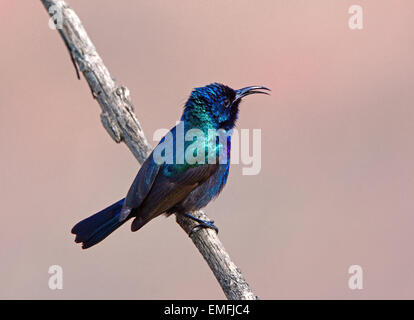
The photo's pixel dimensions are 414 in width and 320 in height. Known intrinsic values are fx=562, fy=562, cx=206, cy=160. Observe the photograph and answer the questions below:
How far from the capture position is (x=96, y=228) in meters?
4.21

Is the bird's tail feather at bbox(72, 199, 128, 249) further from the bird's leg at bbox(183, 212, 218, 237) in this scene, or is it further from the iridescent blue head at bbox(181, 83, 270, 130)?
the iridescent blue head at bbox(181, 83, 270, 130)

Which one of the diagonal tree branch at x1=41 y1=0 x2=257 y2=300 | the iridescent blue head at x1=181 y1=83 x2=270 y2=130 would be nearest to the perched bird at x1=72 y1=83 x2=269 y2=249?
the iridescent blue head at x1=181 y1=83 x2=270 y2=130

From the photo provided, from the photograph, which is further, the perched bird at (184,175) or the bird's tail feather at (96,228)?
the bird's tail feather at (96,228)

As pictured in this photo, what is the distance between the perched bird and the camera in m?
4.01

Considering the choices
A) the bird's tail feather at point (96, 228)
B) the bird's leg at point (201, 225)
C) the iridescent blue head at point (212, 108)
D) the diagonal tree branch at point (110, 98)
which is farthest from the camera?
the iridescent blue head at point (212, 108)

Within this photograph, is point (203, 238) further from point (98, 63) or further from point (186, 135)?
point (98, 63)

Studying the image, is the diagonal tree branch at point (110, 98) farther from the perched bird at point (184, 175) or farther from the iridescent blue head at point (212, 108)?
the iridescent blue head at point (212, 108)

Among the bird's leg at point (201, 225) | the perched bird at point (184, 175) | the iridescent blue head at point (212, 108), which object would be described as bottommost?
the bird's leg at point (201, 225)

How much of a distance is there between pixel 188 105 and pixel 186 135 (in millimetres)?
339

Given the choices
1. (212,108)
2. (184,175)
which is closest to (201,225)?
(184,175)

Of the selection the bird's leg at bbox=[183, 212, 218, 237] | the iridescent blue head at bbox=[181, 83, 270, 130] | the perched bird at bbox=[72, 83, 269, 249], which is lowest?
the bird's leg at bbox=[183, 212, 218, 237]

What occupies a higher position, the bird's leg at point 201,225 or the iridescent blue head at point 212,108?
the iridescent blue head at point 212,108

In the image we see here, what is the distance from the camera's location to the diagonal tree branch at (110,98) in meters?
Answer: 3.83

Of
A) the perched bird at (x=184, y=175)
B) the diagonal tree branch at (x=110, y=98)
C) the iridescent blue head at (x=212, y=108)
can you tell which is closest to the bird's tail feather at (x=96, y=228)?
the perched bird at (x=184, y=175)
